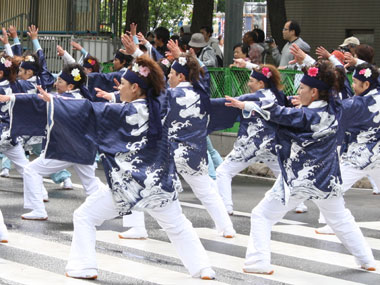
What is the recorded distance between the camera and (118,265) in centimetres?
808

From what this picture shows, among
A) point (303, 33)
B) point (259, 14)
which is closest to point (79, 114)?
point (303, 33)

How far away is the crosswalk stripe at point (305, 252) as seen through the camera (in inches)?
343

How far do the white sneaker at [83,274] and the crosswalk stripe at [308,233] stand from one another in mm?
3141

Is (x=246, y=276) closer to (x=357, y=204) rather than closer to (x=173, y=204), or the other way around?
(x=173, y=204)

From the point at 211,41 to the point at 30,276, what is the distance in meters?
10.7

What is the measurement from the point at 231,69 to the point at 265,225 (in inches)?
335

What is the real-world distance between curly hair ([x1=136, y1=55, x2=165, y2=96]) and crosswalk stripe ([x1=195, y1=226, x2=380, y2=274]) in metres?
2.25

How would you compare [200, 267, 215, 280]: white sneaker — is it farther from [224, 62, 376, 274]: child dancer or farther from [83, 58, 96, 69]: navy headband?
[83, 58, 96, 69]: navy headband

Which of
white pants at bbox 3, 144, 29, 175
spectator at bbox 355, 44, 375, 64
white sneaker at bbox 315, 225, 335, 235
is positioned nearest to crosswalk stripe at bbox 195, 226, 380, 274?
white sneaker at bbox 315, 225, 335, 235

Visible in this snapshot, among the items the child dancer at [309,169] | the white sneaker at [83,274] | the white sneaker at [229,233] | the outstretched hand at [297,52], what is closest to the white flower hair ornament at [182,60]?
the outstretched hand at [297,52]

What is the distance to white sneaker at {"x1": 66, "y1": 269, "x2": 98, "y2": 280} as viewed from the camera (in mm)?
7441

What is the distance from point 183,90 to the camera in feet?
32.1

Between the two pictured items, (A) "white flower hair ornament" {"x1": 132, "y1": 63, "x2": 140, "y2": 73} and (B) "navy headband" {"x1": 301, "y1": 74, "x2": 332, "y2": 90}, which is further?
(B) "navy headband" {"x1": 301, "y1": 74, "x2": 332, "y2": 90}

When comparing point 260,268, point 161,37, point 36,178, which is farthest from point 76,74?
point 161,37
